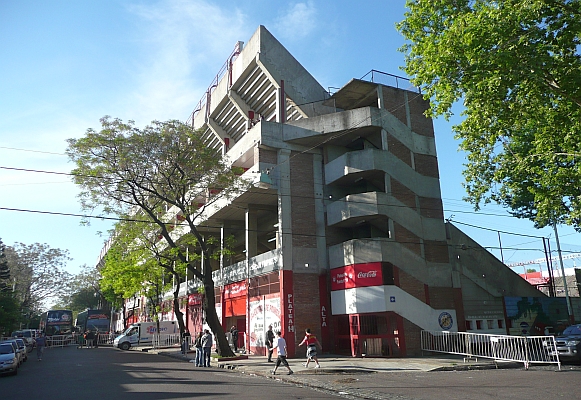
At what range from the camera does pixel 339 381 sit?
1526 cm

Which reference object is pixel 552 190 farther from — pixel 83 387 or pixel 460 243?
pixel 83 387

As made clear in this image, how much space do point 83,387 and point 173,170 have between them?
13.2 metres

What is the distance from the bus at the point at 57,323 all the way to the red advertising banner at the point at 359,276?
44.5 metres

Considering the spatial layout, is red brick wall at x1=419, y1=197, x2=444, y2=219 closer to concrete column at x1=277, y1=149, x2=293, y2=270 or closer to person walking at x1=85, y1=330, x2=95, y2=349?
concrete column at x1=277, y1=149, x2=293, y2=270

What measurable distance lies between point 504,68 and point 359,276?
41.6 feet

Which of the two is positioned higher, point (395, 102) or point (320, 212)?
point (395, 102)

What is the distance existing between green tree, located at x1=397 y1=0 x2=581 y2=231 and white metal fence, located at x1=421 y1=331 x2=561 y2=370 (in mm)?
5194

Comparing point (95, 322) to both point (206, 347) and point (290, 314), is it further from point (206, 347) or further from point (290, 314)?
point (206, 347)

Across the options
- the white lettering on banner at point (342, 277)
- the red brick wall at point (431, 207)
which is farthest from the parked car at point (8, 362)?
the red brick wall at point (431, 207)

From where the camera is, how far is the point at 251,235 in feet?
98.1

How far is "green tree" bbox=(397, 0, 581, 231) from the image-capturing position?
14.2 m

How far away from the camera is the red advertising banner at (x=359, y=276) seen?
2345 cm

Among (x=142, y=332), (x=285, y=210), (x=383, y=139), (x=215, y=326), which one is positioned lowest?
(x=142, y=332)

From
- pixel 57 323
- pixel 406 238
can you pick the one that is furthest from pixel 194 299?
pixel 57 323
